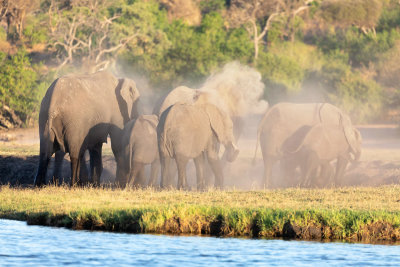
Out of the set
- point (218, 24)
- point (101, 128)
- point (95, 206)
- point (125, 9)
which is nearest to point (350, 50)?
point (218, 24)

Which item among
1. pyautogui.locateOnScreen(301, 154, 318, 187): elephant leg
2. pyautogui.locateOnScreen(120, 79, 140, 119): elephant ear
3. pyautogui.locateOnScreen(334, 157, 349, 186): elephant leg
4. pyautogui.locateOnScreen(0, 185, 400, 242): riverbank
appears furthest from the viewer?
pyautogui.locateOnScreen(334, 157, 349, 186): elephant leg

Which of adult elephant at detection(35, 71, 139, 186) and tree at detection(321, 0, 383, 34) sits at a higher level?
tree at detection(321, 0, 383, 34)

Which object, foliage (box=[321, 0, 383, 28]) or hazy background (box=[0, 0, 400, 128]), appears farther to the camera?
foliage (box=[321, 0, 383, 28])

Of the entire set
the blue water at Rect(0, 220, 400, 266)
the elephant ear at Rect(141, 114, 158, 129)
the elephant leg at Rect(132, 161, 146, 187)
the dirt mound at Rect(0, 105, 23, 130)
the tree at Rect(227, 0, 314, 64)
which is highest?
the tree at Rect(227, 0, 314, 64)

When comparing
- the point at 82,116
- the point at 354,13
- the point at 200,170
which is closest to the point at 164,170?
the point at 200,170

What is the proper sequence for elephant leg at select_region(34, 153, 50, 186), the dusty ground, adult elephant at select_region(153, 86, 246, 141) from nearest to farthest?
1. elephant leg at select_region(34, 153, 50, 186)
2. adult elephant at select_region(153, 86, 246, 141)
3. the dusty ground

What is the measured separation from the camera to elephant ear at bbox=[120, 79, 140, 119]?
72.6ft

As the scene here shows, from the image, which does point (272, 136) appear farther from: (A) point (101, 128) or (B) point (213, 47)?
(B) point (213, 47)

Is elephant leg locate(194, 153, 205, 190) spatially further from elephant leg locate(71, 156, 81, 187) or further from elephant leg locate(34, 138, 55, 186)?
elephant leg locate(34, 138, 55, 186)

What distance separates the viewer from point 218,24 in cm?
5794

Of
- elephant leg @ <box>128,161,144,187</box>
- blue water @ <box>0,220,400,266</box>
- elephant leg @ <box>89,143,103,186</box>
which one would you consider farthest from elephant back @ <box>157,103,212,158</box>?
blue water @ <box>0,220,400,266</box>

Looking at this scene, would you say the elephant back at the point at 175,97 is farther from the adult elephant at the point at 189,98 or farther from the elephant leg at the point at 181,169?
the elephant leg at the point at 181,169

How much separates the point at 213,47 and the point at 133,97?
24.2 m

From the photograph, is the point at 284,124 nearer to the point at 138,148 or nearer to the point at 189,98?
the point at 189,98
